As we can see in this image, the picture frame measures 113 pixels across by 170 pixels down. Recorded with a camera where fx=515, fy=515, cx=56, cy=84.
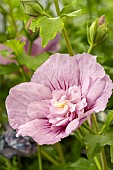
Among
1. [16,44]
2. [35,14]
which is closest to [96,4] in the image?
[16,44]

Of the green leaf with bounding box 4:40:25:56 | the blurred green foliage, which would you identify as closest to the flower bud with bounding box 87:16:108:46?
the blurred green foliage

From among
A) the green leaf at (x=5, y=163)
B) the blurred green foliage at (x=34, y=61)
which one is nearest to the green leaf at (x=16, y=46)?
the blurred green foliage at (x=34, y=61)

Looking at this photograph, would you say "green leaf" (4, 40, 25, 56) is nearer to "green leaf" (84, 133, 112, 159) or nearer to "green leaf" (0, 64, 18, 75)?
"green leaf" (0, 64, 18, 75)

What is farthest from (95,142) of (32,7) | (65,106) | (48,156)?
(48,156)

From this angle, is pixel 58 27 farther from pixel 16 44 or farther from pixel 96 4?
pixel 96 4

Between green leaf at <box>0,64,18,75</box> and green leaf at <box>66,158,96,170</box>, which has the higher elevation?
green leaf at <box>0,64,18,75</box>

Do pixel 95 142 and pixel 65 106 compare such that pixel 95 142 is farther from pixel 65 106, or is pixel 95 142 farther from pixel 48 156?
pixel 48 156
